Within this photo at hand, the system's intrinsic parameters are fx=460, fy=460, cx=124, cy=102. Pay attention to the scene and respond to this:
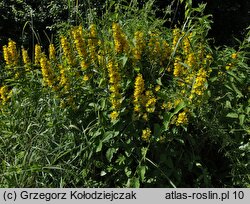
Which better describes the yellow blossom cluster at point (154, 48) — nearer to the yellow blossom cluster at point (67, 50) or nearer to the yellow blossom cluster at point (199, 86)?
the yellow blossom cluster at point (199, 86)

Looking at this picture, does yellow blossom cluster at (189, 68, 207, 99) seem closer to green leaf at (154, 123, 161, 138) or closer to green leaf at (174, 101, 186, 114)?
green leaf at (174, 101, 186, 114)

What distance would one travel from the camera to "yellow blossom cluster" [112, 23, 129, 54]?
9.07 feet

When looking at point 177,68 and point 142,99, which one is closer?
point 142,99

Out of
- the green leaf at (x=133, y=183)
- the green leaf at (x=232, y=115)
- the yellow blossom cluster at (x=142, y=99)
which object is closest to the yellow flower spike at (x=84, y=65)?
the yellow blossom cluster at (x=142, y=99)

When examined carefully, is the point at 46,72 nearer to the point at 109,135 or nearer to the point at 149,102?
the point at 109,135

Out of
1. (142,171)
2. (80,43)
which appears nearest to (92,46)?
(80,43)

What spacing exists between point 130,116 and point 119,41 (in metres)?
0.46

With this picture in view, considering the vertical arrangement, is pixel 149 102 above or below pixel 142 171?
above

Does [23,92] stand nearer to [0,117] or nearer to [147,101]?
[0,117]

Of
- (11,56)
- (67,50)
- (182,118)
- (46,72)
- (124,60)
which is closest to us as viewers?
(182,118)

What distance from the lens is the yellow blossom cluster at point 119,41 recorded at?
2766 millimetres

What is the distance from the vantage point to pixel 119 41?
2803 millimetres

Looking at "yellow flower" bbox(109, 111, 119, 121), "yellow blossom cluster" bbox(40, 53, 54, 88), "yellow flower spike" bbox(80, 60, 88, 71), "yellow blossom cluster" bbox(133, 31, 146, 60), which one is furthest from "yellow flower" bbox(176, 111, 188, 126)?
"yellow blossom cluster" bbox(40, 53, 54, 88)

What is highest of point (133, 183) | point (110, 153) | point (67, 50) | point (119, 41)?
point (119, 41)
